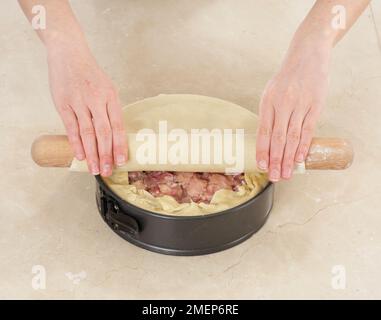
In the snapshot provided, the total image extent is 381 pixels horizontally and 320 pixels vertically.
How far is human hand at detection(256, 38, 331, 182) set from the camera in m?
1.66

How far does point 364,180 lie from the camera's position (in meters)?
1.98

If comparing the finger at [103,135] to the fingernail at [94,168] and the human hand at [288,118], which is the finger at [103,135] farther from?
the human hand at [288,118]

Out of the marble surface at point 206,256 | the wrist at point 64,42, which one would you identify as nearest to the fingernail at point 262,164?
the marble surface at point 206,256

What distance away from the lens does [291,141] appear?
1.66 metres

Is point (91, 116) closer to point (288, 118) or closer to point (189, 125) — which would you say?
point (189, 125)

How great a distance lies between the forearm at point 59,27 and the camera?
1763mm

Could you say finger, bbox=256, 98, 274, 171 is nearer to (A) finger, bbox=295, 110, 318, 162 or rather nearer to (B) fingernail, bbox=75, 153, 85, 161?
(A) finger, bbox=295, 110, 318, 162

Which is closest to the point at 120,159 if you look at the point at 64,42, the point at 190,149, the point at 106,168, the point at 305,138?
the point at 106,168

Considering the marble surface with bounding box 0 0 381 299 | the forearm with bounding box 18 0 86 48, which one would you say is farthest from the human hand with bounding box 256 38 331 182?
the forearm with bounding box 18 0 86 48

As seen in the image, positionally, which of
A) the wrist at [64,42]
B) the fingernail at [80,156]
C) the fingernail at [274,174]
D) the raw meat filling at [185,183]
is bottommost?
the raw meat filling at [185,183]

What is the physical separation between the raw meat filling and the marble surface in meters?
0.15

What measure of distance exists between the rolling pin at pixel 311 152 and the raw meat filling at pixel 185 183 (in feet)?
0.59

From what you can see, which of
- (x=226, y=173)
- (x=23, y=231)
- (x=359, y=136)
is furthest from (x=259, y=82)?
(x=23, y=231)

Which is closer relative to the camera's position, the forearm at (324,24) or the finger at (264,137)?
the finger at (264,137)
